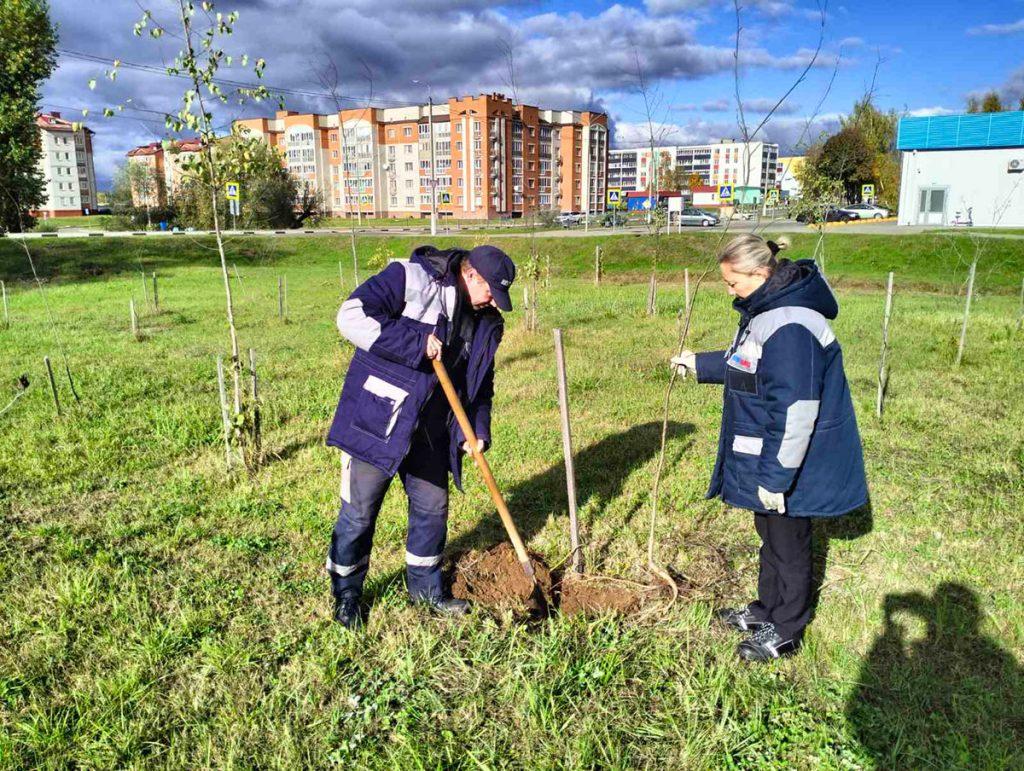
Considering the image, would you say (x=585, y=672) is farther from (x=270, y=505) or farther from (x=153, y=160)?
(x=153, y=160)

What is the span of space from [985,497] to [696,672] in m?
2.92

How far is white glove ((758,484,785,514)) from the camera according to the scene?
2.81 meters

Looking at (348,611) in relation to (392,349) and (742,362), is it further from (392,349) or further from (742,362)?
(742,362)

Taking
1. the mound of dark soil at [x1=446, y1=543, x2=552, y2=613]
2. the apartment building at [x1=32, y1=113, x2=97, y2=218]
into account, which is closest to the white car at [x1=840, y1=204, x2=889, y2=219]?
the mound of dark soil at [x1=446, y1=543, x2=552, y2=613]

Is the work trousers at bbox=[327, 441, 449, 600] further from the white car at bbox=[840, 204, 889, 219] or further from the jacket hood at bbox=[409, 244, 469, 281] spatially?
the white car at bbox=[840, 204, 889, 219]

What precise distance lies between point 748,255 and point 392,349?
1455 mm

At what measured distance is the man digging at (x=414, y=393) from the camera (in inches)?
111

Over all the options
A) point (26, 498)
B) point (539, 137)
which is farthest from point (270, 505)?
point (539, 137)

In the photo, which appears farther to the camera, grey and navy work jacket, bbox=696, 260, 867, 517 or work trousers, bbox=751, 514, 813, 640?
work trousers, bbox=751, 514, 813, 640

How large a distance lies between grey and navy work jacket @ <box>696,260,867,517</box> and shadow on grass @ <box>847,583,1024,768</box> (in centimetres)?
76

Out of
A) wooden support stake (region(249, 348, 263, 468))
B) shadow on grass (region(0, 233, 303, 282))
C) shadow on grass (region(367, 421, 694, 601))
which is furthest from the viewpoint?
shadow on grass (region(0, 233, 303, 282))

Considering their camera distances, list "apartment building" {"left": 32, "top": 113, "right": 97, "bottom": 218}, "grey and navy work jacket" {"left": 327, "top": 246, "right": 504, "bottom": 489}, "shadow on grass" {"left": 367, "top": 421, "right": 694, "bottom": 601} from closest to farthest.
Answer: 1. "grey and navy work jacket" {"left": 327, "top": 246, "right": 504, "bottom": 489}
2. "shadow on grass" {"left": 367, "top": 421, "right": 694, "bottom": 601}
3. "apartment building" {"left": 32, "top": 113, "right": 97, "bottom": 218}

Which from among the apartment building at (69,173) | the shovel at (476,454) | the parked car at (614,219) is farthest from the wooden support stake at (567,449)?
the apartment building at (69,173)

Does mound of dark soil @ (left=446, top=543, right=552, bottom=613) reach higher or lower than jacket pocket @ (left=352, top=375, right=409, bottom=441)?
lower
